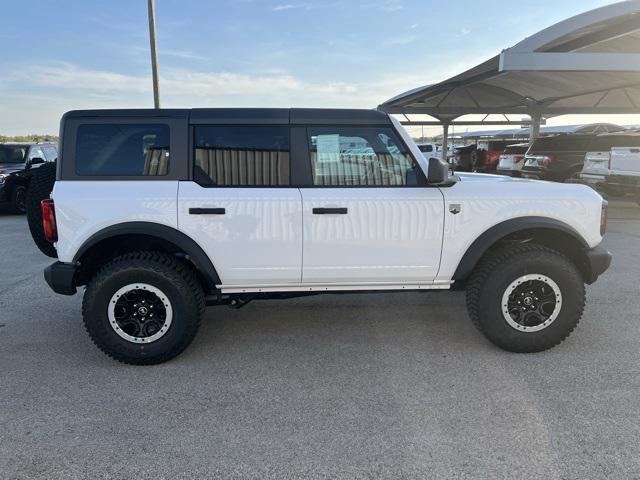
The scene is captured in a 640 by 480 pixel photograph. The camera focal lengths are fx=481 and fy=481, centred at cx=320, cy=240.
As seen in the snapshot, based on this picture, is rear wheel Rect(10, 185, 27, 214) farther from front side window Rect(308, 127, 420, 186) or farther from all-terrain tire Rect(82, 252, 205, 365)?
front side window Rect(308, 127, 420, 186)

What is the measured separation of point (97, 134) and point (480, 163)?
21375mm

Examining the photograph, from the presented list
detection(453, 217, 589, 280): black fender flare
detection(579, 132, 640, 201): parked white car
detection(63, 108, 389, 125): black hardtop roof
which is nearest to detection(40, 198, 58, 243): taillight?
detection(63, 108, 389, 125): black hardtop roof

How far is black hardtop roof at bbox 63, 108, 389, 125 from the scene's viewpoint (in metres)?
3.63

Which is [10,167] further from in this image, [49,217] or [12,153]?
[49,217]

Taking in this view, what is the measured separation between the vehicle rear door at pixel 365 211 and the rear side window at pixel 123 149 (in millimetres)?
1080

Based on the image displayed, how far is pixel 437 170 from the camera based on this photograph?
3.50 m

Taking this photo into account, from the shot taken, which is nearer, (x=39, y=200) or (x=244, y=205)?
(x=244, y=205)

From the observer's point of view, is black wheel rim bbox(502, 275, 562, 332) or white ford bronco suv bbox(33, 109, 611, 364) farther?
black wheel rim bbox(502, 275, 562, 332)

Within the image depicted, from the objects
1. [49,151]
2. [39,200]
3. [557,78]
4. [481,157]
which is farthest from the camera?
[481,157]

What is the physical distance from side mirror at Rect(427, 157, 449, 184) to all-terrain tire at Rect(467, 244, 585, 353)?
83 centimetres

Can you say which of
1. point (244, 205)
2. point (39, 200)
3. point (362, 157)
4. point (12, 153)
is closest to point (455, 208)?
point (362, 157)

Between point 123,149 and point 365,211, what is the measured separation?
188 cm

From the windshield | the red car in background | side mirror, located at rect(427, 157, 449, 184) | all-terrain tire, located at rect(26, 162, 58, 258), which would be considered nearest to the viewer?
side mirror, located at rect(427, 157, 449, 184)

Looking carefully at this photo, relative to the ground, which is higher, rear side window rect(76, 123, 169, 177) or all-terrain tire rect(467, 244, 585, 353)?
rear side window rect(76, 123, 169, 177)
